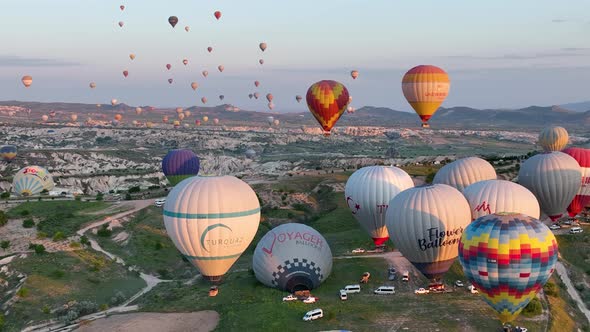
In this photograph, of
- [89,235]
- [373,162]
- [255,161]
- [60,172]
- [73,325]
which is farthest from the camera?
[255,161]

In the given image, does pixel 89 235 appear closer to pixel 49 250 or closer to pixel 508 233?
pixel 49 250

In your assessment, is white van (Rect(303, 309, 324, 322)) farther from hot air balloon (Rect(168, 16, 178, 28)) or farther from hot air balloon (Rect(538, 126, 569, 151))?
hot air balloon (Rect(168, 16, 178, 28))

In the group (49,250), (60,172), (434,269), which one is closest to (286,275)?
(434,269)

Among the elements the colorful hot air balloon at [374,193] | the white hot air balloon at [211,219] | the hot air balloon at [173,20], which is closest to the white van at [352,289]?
the colorful hot air balloon at [374,193]

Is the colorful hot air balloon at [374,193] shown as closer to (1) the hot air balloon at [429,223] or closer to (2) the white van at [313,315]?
(1) the hot air balloon at [429,223]

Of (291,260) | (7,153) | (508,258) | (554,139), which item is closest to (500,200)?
(508,258)
